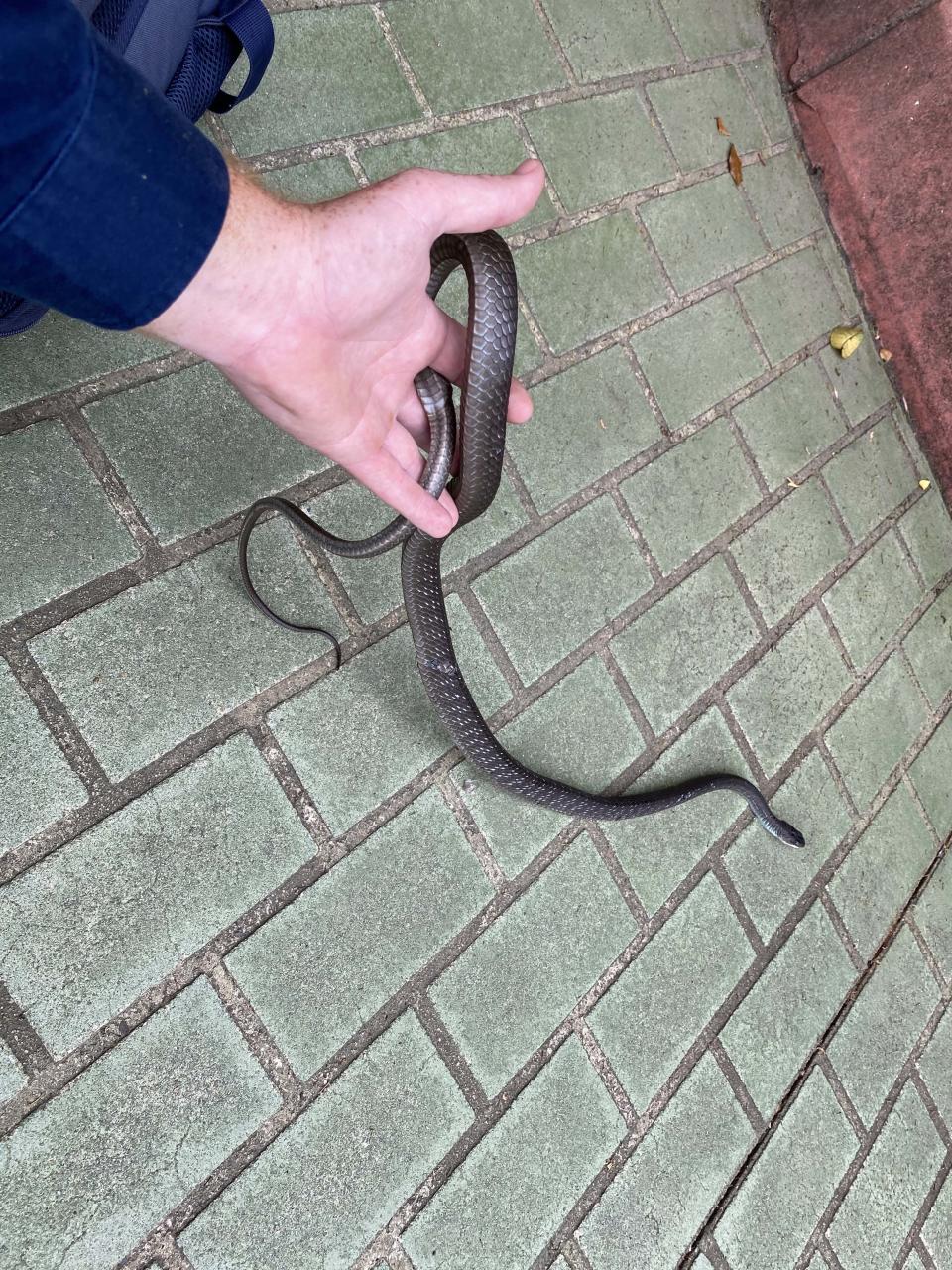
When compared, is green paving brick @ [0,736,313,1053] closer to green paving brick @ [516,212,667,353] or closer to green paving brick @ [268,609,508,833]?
green paving brick @ [268,609,508,833]

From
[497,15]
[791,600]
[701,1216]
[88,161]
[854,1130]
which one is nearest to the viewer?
[88,161]

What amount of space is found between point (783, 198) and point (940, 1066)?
2.62m

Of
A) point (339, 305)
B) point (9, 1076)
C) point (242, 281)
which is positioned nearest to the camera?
point (242, 281)

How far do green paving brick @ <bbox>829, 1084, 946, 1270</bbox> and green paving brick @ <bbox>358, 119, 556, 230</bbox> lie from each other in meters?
2.50

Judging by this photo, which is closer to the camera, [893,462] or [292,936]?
[292,936]

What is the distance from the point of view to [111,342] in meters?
1.70

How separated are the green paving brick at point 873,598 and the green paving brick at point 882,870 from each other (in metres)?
0.46

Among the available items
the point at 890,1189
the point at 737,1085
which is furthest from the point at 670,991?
the point at 890,1189

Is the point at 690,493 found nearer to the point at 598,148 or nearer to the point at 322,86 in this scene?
the point at 598,148

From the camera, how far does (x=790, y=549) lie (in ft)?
9.27

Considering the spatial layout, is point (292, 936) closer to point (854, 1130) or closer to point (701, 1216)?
point (701, 1216)

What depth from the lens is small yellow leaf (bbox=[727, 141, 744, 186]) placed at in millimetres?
2906

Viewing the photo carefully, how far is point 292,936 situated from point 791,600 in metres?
1.71

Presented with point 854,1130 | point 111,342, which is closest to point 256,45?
point 111,342
